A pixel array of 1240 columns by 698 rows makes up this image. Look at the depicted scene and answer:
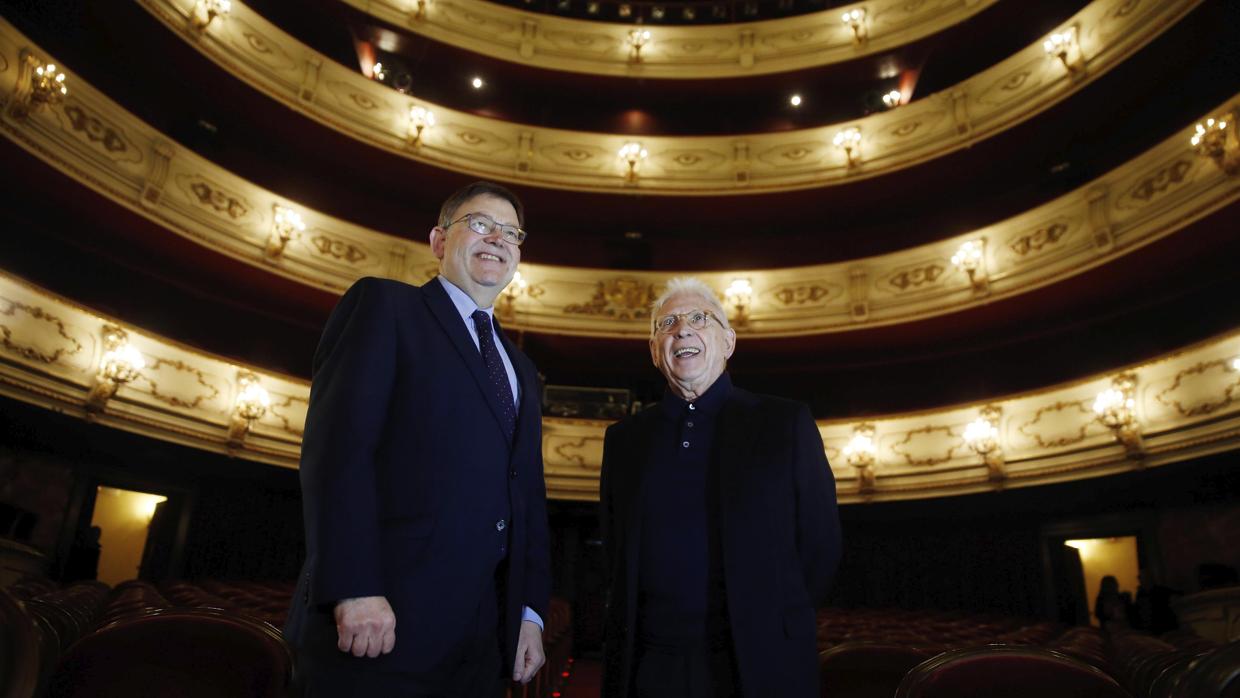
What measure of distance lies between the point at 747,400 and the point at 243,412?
29.6 feet

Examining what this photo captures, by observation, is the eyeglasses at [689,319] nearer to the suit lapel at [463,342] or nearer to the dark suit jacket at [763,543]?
the dark suit jacket at [763,543]

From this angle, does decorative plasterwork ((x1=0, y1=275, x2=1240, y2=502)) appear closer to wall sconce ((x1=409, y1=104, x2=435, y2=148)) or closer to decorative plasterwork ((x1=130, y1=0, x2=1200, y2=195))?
decorative plasterwork ((x1=130, y1=0, x2=1200, y2=195))

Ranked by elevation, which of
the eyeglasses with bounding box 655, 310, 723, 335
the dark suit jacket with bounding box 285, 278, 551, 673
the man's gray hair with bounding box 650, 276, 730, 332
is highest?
the man's gray hair with bounding box 650, 276, 730, 332

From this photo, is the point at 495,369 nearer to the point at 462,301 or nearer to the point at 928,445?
the point at 462,301

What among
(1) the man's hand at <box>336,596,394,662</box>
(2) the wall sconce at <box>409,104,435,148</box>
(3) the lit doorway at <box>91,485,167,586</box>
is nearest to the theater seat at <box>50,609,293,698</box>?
(1) the man's hand at <box>336,596,394,662</box>

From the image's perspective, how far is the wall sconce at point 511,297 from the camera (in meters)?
11.7

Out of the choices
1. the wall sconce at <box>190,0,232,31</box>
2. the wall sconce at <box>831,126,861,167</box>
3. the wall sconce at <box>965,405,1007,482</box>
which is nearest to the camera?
the wall sconce at <box>965,405,1007,482</box>

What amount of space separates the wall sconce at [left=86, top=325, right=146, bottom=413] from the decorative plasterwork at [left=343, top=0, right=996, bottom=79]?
775cm

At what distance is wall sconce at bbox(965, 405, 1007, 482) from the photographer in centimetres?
928

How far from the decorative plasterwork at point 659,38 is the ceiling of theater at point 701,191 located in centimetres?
19

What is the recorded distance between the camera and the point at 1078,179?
10.7m

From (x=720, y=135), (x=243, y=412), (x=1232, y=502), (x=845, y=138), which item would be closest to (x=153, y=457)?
(x=243, y=412)

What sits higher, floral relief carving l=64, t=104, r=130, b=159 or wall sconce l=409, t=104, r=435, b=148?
wall sconce l=409, t=104, r=435, b=148

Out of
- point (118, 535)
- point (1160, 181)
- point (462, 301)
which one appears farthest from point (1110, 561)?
point (118, 535)
